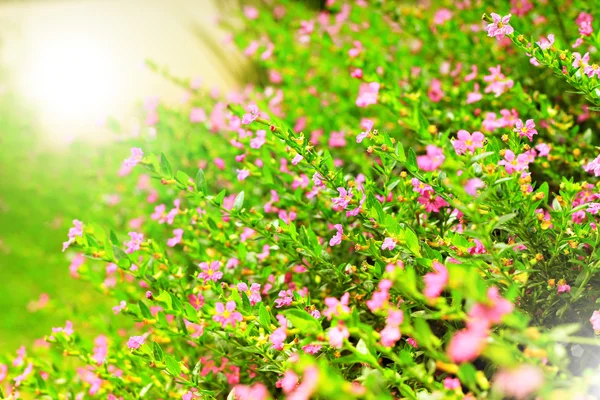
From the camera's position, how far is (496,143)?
1.00 meters

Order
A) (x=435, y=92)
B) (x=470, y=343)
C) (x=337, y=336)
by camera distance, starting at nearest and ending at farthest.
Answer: (x=470, y=343) < (x=337, y=336) < (x=435, y=92)

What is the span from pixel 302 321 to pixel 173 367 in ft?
1.31

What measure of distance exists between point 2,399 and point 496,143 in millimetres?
1313

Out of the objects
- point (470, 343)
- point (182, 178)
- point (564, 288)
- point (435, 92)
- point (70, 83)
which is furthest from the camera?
point (70, 83)

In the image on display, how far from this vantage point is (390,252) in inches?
41.9

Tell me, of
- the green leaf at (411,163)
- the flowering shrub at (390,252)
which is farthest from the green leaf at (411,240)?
the green leaf at (411,163)

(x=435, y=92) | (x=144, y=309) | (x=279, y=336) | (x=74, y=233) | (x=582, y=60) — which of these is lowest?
(x=144, y=309)

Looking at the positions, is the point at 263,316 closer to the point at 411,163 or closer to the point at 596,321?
the point at 411,163

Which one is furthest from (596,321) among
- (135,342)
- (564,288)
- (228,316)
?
(135,342)

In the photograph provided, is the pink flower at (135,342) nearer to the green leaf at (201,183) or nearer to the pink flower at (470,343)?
the green leaf at (201,183)

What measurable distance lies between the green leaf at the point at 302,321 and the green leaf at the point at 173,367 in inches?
14.3

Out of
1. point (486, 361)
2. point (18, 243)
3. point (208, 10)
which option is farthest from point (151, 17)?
point (486, 361)

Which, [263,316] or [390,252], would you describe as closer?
[263,316]

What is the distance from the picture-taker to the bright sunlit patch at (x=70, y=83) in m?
4.69
